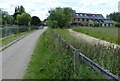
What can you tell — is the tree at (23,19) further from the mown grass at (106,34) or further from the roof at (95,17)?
the mown grass at (106,34)

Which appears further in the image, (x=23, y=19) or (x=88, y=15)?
(x=88, y=15)

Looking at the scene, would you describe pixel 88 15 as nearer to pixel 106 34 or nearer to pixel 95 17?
pixel 95 17

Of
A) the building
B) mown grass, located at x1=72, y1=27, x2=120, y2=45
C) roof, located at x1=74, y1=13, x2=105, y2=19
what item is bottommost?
mown grass, located at x1=72, y1=27, x2=120, y2=45

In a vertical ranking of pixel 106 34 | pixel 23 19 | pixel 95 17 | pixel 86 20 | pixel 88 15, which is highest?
pixel 88 15

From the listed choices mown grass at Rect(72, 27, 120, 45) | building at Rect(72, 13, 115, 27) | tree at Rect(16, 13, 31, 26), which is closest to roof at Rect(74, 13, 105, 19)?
building at Rect(72, 13, 115, 27)

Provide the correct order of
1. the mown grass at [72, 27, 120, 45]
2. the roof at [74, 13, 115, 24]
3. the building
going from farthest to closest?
the roof at [74, 13, 115, 24] < the building < the mown grass at [72, 27, 120, 45]

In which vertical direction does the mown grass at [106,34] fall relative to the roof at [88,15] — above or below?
below

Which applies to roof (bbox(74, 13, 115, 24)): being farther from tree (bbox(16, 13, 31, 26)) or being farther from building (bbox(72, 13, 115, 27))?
tree (bbox(16, 13, 31, 26))

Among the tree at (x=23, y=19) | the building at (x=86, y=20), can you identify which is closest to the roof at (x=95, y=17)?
the building at (x=86, y=20)

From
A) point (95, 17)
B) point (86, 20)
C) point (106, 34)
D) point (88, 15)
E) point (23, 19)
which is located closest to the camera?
A: point (106, 34)

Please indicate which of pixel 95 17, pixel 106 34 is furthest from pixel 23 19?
pixel 106 34

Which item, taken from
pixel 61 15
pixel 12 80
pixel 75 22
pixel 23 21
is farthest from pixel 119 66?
pixel 75 22

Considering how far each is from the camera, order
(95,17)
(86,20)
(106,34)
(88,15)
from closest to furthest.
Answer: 1. (106,34)
2. (86,20)
3. (88,15)
4. (95,17)

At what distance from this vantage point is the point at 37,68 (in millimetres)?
7145
